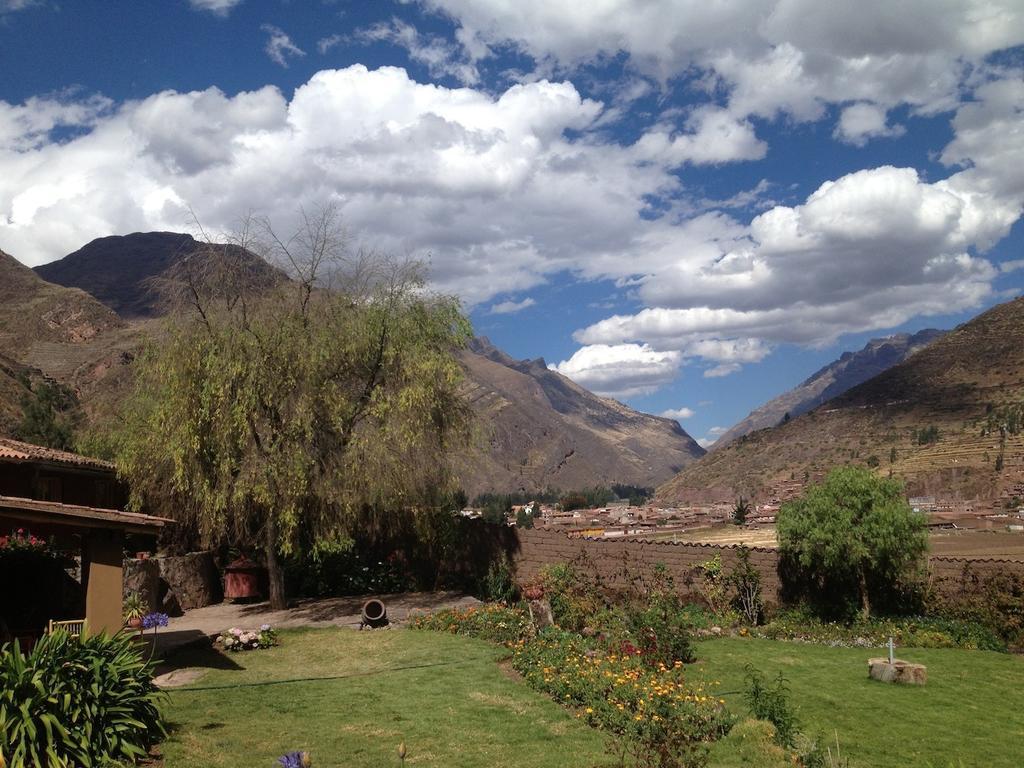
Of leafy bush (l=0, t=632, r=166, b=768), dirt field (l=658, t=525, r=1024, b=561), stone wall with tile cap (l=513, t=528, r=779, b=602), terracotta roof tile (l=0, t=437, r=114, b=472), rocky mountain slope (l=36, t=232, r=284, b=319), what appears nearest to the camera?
leafy bush (l=0, t=632, r=166, b=768)

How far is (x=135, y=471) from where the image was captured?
18422 millimetres

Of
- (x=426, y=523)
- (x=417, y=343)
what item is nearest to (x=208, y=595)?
(x=426, y=523)

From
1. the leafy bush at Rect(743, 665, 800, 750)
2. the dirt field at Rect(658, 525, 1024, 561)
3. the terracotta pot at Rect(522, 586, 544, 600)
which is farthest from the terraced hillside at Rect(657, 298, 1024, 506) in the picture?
the leafy bush at Rect(743, 665, 800, 750)

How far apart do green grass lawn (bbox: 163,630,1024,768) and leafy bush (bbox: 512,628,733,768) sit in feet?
1.06

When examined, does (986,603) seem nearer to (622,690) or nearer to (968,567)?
(968,567)

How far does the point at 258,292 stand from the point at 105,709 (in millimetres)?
11021

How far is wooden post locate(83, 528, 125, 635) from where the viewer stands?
9.21 metres

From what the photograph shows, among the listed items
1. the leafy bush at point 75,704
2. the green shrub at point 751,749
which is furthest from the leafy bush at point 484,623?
the leafy bush at point 75,704

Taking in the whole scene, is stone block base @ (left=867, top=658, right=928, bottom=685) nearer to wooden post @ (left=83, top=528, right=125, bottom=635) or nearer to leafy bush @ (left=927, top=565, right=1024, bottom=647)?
leafy bush @ (left=927, top=565, right=1024, bottom=647)

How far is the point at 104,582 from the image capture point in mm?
9422

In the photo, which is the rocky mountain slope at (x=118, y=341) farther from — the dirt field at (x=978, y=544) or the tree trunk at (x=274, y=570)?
the dirt field at (x=978, y=544)

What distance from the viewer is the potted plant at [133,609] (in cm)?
1314

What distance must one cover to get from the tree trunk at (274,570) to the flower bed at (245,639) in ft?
9.83

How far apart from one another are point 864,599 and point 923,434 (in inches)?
2357
